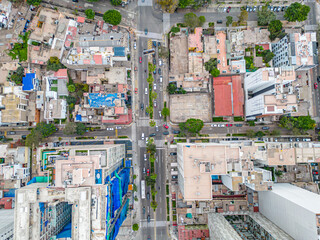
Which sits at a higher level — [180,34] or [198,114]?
[180,34]

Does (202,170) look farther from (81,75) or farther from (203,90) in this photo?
(81,75)

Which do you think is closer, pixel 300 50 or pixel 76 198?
pixel 76 198

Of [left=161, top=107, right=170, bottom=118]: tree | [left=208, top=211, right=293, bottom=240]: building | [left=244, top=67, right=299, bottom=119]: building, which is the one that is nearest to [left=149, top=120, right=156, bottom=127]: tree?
[left=161, top=107, right=170, bottom=118]: tree

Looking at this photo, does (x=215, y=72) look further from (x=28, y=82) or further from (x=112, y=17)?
(x=28, y=82)

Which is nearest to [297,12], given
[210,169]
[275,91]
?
[275,91]

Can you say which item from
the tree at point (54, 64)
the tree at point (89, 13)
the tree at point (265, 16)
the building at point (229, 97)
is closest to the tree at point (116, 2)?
the tree at point (89, 13)

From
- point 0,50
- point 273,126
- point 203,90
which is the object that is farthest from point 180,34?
point 0,50
